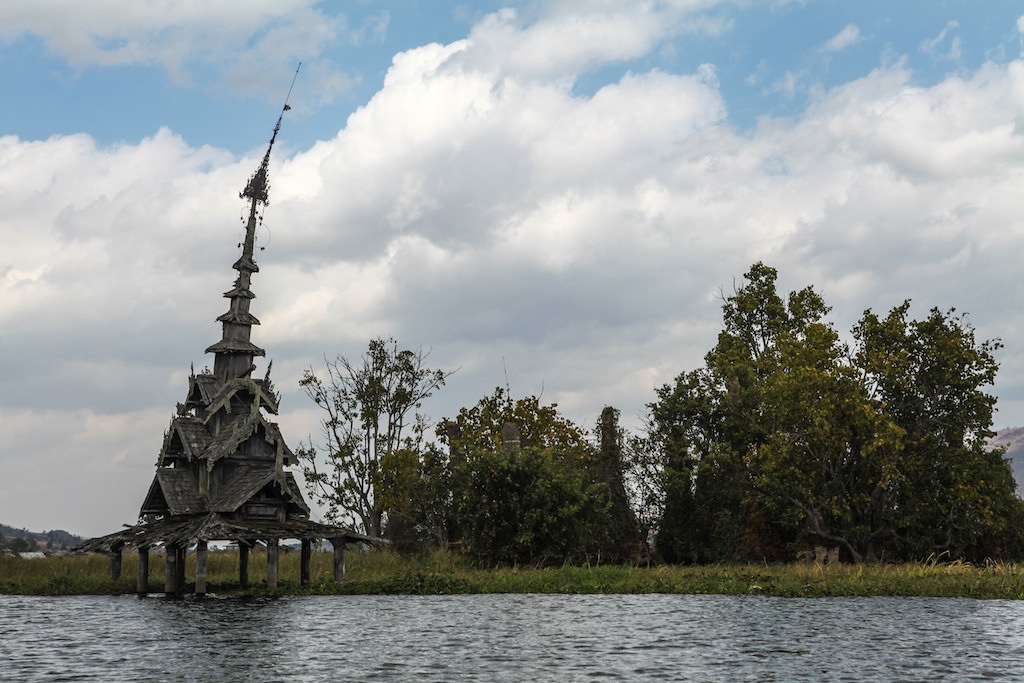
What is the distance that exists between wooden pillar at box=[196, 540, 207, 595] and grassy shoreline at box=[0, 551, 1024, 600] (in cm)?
246

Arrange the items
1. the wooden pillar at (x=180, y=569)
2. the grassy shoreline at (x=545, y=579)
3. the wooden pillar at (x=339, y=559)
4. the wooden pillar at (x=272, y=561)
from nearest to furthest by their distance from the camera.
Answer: the grassy shoreline at (x=545, y=579)
the wooden pillar at (x=272, y=561)
the wooden pillar at (x=180, y=569)
the wooden pillar at (x=339, y=559)

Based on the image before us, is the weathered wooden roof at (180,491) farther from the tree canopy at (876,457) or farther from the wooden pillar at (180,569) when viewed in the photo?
the tree canopy at (876,457)

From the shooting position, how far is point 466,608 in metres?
39.3

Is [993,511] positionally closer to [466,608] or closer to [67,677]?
[466,608]

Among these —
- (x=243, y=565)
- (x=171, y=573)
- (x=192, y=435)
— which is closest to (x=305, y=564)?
(x=243, y=565)

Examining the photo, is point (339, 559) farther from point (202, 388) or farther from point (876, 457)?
point (876, 457)

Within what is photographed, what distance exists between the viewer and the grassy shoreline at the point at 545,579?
42562 mm

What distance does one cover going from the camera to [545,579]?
48.2m

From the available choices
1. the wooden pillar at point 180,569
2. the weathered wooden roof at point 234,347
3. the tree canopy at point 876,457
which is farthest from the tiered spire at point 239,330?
the tree canopy at point 876,457

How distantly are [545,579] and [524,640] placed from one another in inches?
761

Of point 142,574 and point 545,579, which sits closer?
point 545,579

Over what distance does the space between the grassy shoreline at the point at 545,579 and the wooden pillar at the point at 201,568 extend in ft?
8.08

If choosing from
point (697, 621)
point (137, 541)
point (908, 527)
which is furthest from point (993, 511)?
point (137, 541)

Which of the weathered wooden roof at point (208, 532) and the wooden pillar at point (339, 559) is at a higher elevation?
the weathered wooden roof at point (208, 532)
